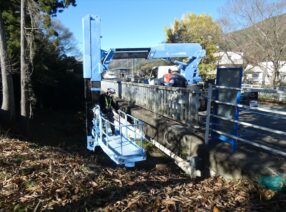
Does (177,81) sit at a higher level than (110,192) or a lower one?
higher

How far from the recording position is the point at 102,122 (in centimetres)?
949

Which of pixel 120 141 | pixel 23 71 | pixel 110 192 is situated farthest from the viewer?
pixel 23 71

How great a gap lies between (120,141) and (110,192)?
13.6ft

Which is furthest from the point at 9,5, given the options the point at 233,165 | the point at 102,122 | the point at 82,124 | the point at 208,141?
the point at 233,165

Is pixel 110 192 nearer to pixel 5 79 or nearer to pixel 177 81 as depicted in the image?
pixel 177 81

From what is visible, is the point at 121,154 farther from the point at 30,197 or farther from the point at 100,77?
the point at 30,197

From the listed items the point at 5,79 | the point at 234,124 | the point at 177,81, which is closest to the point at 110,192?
the point at 234,124

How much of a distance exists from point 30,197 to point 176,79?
9.40m

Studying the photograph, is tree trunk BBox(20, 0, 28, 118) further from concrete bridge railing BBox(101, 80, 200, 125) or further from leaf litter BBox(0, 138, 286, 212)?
leaf litter BBox(0, 138, 286, 212)

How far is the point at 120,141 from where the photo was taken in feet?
28.2

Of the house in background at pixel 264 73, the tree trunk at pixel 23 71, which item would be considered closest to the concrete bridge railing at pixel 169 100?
the tree trunk at pixel 23 71

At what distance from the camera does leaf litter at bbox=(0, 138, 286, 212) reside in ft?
13.3

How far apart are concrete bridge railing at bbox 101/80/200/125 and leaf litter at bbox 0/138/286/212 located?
3.08 m

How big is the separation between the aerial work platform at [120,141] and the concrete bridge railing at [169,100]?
1326 millimetres
